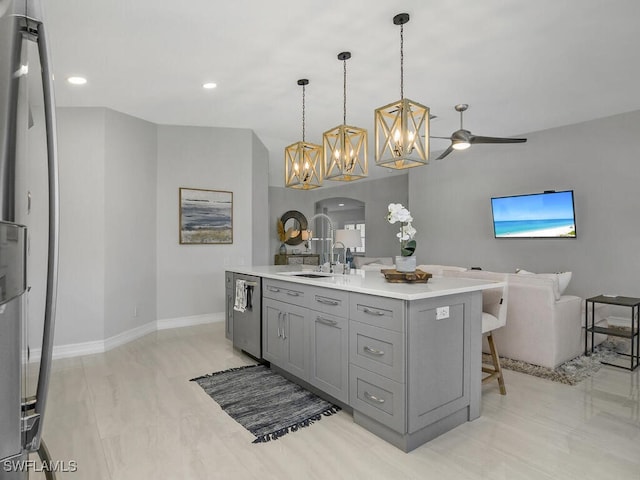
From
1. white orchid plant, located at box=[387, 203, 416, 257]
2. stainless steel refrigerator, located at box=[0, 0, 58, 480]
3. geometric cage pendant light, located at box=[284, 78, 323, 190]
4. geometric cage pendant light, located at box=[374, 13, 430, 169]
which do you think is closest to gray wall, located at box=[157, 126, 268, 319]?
geometric cage pendant light, located at box=[284, 78, 323, 190]

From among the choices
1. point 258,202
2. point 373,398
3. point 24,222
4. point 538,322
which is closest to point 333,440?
point 373,398

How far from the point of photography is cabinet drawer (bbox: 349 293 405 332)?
2.15 meters

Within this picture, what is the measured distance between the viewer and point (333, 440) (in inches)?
89.7

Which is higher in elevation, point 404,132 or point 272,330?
point 404,132

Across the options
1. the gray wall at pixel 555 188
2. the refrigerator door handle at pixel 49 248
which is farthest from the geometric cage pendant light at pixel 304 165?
the gray wall at pixel 555 188

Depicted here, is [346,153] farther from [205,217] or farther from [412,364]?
[205,217]

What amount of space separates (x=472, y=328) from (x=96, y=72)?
383 centimetres

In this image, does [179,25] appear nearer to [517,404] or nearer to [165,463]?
[165,463]

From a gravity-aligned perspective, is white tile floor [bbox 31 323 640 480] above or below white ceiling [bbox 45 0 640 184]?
below

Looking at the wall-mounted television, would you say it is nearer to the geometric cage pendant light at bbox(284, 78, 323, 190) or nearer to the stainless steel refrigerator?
the geometric cage pendant light at bbox(284, 78, 323, 190)

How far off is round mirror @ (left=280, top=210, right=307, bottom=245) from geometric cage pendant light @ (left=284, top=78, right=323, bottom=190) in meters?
6.40

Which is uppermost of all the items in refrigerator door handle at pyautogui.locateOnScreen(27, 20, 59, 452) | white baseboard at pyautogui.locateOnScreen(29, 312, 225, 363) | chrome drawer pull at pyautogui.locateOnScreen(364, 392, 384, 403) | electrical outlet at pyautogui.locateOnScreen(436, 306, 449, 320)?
refrigerator door handle at pyautogui.locateOnScreen(27, 20, 59, 452)

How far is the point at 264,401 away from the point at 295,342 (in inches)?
19.1

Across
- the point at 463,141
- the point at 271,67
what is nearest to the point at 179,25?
the point at 271,67
